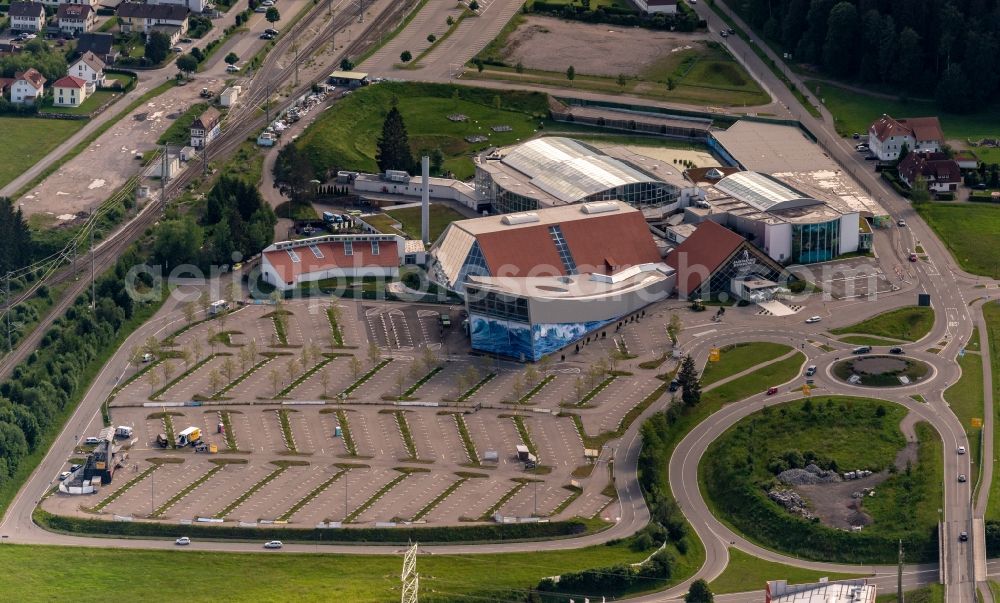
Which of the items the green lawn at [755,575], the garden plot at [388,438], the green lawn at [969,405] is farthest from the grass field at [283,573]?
the green lawn at [969,405]

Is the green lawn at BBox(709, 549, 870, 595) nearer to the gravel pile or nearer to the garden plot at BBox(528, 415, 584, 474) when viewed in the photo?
the gravel pile

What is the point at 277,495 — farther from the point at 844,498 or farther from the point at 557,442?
the point at 844,498

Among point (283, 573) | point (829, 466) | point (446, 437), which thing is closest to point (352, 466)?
point (446, 437)

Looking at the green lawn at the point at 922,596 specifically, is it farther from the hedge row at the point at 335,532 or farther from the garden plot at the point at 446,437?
the garden plot at the point at 446,437

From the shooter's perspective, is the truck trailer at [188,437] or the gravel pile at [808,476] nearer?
the gravel pile at [808,476]

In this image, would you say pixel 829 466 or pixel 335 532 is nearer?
pixel 335 532

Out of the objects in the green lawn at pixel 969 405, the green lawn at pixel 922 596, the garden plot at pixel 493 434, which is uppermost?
the green lawn at pixel 969 405

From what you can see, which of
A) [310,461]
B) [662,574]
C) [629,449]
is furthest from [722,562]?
[310,461]
